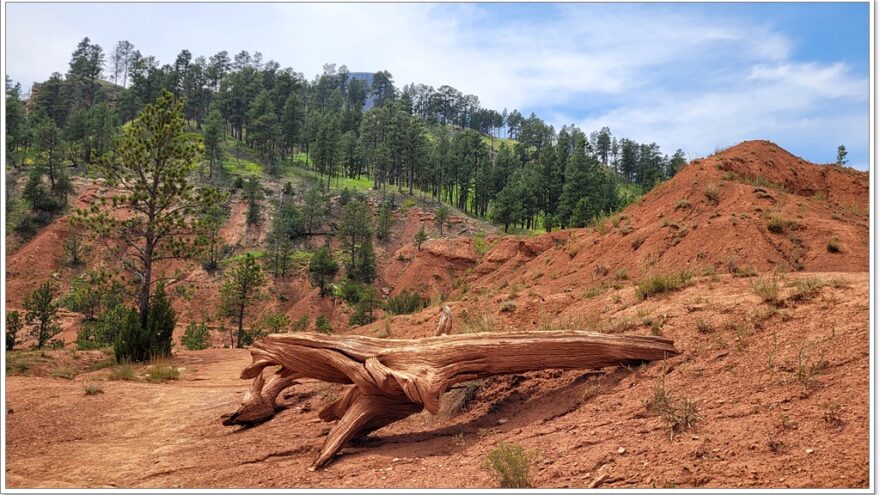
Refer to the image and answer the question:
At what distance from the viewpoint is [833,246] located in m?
13.8

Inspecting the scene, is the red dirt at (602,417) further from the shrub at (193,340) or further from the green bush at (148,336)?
the shrub at (193,340)

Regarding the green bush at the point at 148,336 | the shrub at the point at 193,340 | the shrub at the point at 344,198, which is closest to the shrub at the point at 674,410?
the green bush at the point at 148,336

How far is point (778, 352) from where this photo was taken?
5816 millimetres

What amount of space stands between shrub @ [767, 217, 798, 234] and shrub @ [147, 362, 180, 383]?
17.6 meters

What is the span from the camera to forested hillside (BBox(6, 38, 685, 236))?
2437 inches

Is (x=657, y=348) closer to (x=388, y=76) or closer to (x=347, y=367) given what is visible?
(x=347, y=367)

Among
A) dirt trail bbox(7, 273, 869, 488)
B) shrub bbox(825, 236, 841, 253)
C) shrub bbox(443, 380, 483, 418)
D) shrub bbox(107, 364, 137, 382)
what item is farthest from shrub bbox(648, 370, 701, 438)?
shrub bbox(107, 364, 137, 382)

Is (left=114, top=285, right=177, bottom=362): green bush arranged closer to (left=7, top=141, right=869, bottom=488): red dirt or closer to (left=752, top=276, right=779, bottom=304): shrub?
(left=7, top=141, right=869, bottom=488): red dirt

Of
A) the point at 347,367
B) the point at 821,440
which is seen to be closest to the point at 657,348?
the point at 821,440

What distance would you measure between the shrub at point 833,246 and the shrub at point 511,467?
13.1m

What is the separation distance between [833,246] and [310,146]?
7607 centimetres

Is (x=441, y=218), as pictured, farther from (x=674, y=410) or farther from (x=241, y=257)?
(x=674, y=410)

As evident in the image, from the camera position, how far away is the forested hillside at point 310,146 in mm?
61906

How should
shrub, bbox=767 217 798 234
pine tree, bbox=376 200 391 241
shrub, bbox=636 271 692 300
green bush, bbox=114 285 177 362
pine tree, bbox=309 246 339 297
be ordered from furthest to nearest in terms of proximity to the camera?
pine tree, bbox=376 200 391 241 < pine tree, bbox=309 246 339 297 < green bush, bbox=114 285 177 362 < shrub, bbox=767 217 798 234 < shrub, bbox=636 271 692 300
